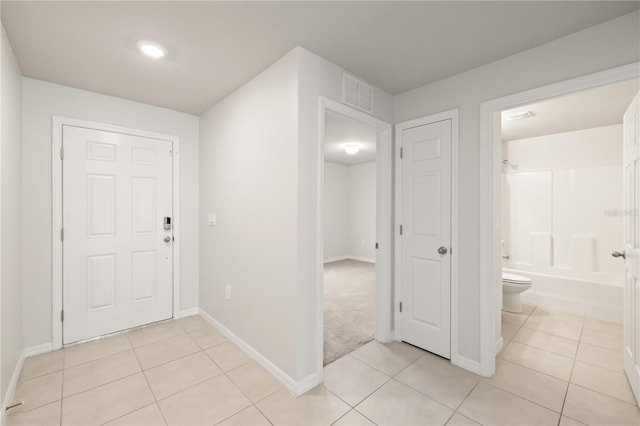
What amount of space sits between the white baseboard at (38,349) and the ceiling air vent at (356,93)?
346 cm

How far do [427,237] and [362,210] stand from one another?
4.63 meters

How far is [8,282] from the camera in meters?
1.93

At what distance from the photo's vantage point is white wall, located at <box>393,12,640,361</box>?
171 cm

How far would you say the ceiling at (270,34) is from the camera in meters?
1.61

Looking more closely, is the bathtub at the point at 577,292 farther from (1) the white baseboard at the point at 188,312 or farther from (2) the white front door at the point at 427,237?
(1) the white baseboard at the point at 188,312

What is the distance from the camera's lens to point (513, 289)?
11.1 ft

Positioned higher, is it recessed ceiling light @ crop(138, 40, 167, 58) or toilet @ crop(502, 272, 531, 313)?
recessed ceiling light @ crop(138, 40, 167, 58)

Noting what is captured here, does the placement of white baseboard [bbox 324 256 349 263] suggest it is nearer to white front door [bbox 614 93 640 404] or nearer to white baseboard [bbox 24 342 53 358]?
→ white baseboard [bbox 24 342 53 358]

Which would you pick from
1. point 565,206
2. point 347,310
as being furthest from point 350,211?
point 565,206

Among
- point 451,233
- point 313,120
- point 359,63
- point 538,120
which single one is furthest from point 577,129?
point 313,120

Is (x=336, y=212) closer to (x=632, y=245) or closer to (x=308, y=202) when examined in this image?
(x=308, y=202)

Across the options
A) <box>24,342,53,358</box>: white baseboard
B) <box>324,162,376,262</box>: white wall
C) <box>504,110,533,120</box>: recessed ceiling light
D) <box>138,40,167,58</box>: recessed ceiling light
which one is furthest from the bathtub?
<box>24,342,53,358</box>: white baseboard

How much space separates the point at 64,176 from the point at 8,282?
44.5 inches

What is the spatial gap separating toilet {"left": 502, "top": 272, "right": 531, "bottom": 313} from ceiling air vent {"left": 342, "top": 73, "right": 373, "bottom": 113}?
272cm
